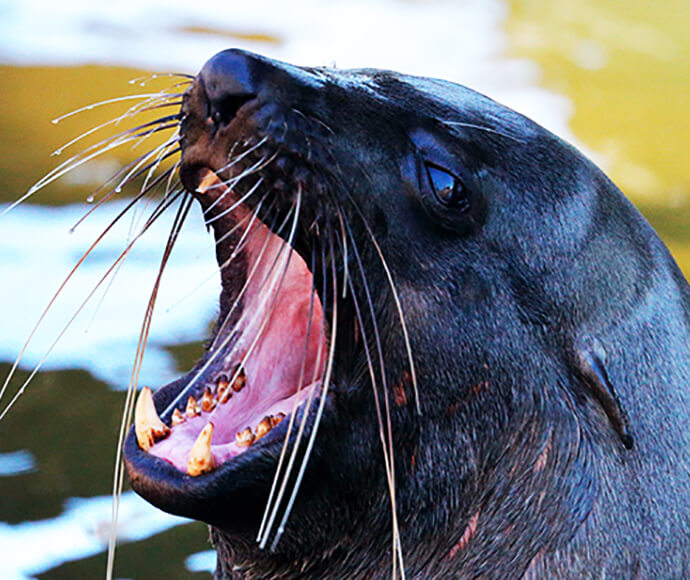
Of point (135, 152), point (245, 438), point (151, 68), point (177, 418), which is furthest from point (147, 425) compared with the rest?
point (151, 68)

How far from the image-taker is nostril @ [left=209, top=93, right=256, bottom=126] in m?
2.28

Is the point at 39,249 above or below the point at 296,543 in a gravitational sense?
below

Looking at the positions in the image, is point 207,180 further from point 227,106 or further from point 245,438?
point 245,438

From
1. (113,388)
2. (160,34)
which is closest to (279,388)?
(113,388)

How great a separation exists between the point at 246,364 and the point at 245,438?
314 millimetres

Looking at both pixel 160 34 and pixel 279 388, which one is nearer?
pixel 279 388

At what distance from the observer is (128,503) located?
13.0 feet

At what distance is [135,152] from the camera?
22.0ft

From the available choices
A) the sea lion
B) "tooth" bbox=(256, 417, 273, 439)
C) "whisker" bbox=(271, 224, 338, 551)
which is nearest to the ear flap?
the sea lion

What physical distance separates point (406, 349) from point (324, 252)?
9.7 inches

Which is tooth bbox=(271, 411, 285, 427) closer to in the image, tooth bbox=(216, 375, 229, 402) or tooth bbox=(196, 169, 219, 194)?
tooth bbox=(216, 375, 229, 402)

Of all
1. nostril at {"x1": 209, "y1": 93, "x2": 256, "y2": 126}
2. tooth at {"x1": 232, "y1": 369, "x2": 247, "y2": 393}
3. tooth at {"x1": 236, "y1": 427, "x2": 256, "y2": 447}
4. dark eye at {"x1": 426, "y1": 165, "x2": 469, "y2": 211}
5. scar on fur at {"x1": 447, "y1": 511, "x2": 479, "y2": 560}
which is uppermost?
nostril at {"x1": 209, "y1": 93, "x2": 256, "y2": 126}

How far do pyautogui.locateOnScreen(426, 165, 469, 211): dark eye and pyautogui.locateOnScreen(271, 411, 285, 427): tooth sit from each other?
1.63 ft

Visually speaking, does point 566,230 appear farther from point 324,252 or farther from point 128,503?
point 128,503
